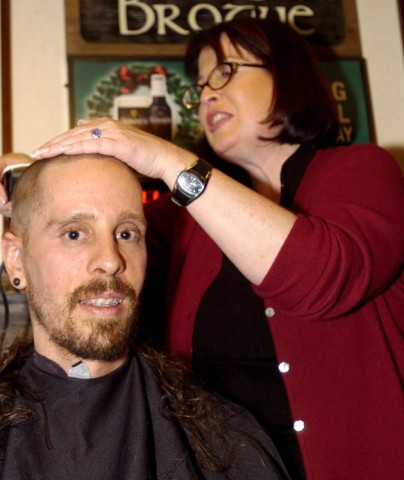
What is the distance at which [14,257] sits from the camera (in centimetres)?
128

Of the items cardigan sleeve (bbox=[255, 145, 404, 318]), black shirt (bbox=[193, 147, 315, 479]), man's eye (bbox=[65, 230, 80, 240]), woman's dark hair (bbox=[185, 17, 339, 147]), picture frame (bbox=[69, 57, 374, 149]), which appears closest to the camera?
cardigan sleeve (bbox=[255, 145, 404, 318])

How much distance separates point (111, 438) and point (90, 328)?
8.9 inches

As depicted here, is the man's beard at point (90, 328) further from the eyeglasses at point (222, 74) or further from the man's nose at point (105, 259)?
the eyeglasses at point (222, 74)

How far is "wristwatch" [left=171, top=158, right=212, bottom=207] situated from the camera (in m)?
1.05

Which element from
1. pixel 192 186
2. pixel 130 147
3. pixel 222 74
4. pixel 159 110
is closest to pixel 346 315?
pixel 192 186

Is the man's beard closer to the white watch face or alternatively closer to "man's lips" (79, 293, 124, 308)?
"man's lips" (79, 293, 124, 308)

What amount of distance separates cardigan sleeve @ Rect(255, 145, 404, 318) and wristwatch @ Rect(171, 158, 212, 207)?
187mm

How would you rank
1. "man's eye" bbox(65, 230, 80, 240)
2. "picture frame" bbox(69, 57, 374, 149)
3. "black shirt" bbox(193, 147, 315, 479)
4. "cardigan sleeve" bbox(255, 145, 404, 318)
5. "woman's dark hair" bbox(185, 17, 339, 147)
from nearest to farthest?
"cardigan sleeve" bbox(255, 145, 404, 318)
"man's eye" bbox(65, 230, 80, 240)
"black shirt" bbox(193, 147, 315, 479)
"woman's dark hair" bbox(185, 17, 339, 147)
"picture frame" bbox(69, 57, 374, 149)

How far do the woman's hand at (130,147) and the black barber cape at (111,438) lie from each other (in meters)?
0.46

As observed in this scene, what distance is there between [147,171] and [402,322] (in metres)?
0.68

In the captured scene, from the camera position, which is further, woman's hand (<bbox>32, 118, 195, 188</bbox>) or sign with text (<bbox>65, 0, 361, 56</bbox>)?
sign with text (<bbox>65, 0, 361, 56</bbox>)

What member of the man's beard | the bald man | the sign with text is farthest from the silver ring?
the sign with text

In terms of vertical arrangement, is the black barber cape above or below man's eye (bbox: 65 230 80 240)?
below

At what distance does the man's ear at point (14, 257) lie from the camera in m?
1.27
